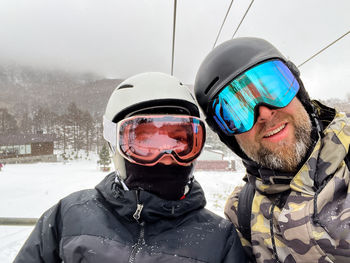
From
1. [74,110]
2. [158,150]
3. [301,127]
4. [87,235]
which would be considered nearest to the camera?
Answer: [87,235]

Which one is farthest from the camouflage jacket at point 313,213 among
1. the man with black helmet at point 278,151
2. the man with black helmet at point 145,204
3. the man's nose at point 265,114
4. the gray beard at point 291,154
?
the man's nose at point 265,114

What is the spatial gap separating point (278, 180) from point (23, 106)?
14349 cm

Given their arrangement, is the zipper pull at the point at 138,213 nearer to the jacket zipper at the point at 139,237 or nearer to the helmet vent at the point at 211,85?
the jacket zipper at the point at 139,237

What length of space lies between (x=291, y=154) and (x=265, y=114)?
328 mm

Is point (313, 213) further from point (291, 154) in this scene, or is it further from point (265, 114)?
point (265, 114)

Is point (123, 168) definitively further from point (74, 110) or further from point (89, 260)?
point (74, 110)

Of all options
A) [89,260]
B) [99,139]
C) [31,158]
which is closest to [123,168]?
[89,260]

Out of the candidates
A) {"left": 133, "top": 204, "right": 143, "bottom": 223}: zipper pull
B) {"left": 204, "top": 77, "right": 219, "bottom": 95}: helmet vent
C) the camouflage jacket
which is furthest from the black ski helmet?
{"left": 133, "top": 204, "right": 143, "bottom": 223}: zipper pull

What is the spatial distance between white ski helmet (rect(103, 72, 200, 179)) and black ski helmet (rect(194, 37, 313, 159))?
154 mm

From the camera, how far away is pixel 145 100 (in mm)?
1693

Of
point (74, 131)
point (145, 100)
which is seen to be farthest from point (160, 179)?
point (74, 131)

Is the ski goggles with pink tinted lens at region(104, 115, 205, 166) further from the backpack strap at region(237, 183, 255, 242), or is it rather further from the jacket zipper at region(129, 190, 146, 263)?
the backpack strap at region(237, 183, 255, 242)

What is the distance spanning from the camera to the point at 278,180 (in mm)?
1381

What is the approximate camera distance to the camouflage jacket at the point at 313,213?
1016 mm
